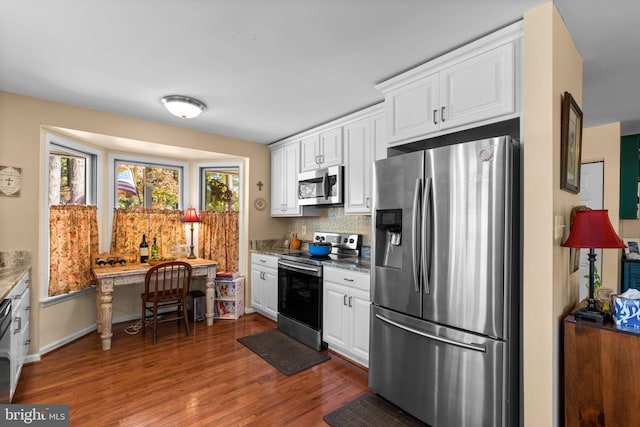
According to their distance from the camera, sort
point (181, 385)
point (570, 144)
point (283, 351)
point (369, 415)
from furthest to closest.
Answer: point (283, 351)
point (181, 385)
point (369, 415)
point (570, 144)

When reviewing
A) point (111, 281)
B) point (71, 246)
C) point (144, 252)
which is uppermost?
point (71, 246)

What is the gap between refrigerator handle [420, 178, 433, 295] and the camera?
1.93 meters

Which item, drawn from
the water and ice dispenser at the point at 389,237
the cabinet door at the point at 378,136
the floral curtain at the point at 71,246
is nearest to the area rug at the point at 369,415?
the water and ice dispenser at the point at 389,237

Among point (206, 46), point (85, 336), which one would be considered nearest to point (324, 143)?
point (206, 46)

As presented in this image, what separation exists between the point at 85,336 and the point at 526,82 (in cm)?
462

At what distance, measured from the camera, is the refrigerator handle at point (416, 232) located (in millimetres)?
1979

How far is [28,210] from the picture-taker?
110 inches

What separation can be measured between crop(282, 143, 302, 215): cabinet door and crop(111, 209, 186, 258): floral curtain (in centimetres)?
155

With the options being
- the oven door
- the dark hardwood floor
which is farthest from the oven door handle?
the dark hardwood floor

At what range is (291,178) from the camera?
4.14 m

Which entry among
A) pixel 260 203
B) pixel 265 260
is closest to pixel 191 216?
pixel 260 203

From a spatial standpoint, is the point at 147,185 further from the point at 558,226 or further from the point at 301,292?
the point at 558,226

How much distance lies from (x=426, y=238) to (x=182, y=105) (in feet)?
7.91

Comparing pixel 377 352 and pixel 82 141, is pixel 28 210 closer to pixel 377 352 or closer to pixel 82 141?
pixel 82 141
